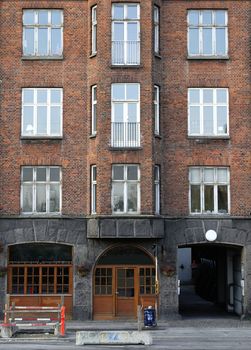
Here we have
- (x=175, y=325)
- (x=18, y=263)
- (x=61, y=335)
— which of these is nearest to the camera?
(x=61, y=335)

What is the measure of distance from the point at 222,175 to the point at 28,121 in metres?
9.51

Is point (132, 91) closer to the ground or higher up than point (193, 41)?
closer to the ground

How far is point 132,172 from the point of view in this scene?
2969 centimetres

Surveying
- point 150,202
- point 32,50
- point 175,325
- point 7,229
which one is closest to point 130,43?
point 32,50

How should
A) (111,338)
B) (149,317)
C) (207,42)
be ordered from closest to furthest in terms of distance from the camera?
(111,338), (149,317), (207,42)

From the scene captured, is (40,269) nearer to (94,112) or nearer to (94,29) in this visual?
(94,112)

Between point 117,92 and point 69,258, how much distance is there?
7.99m

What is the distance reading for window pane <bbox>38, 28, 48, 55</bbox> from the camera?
3105 cm

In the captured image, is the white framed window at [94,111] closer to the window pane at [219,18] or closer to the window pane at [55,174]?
the window pane at [55,174]

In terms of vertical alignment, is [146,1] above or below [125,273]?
above

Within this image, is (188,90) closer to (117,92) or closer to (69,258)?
(117,92)

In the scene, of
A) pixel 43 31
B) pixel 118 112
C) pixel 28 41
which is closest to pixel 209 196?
pixel 118 112

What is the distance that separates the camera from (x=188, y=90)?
31.1m

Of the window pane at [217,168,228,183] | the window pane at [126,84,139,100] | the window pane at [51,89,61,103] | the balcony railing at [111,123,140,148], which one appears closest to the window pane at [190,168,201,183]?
the window pane at [217,168,228,183]
